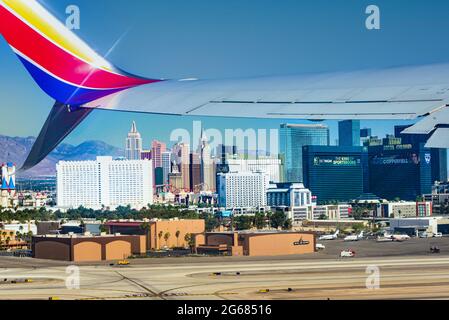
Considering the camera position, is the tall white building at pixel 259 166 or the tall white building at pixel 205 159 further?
the tall white building at pixel 259 166

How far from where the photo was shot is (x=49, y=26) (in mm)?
7844

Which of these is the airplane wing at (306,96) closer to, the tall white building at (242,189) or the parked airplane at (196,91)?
the parked airplane at (196,91)

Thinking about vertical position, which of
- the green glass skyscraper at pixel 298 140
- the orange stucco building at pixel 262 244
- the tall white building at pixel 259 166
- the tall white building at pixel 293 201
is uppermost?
the green glass skyscraper at pixel 298 140

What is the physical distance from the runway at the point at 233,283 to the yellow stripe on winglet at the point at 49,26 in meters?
10.9

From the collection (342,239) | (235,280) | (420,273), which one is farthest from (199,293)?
(342,239)

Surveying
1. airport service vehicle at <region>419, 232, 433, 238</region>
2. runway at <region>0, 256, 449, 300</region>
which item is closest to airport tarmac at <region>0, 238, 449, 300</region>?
runway at <region>0, 256, 449, 300</region>

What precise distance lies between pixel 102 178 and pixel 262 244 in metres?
19.8

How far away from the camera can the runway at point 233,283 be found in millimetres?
19094

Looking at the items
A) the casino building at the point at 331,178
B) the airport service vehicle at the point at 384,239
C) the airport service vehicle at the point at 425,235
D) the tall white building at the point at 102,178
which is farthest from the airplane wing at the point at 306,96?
the casino building at the point at 331,178

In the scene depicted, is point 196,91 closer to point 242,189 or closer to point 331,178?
point 242,189

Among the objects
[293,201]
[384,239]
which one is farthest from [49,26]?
[293,201]

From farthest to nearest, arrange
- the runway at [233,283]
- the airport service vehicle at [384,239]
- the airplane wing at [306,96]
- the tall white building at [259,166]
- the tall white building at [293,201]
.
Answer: the airport service vehicle at [384,239] < the tall white building at [293,201] < the tall white building at [259,166] < the runway at [233,283] < the airplane wing at [306,96]

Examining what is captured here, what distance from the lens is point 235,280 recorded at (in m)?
24.0

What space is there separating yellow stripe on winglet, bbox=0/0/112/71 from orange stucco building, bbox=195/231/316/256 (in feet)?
113
